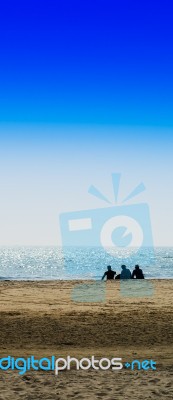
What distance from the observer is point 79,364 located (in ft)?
29.8

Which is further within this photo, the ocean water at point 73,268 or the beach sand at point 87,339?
the ocean water at point 73,268

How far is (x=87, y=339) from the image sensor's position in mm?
11000

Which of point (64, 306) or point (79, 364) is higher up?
point (64, 306)

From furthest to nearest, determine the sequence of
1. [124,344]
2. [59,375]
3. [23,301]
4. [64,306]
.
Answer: [23,301] < [64,306] < [124,344] < [59,375]

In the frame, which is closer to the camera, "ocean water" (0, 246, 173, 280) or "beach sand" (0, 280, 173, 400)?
"beach sand" (0, 280, 173, 400)

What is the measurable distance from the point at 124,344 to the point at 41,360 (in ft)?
6.73

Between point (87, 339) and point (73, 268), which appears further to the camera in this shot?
point (73, 268)

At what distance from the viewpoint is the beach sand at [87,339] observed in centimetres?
765

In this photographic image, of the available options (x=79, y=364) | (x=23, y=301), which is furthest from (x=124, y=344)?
(x=23, y=301)

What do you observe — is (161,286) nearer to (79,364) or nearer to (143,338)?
(143,338)

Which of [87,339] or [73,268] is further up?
[73,268]

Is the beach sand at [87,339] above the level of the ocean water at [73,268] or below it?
below

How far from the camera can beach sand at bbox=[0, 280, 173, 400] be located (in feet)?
25.1

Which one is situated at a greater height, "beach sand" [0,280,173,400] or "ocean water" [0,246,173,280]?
"ocean water" [0,246,173,280]
